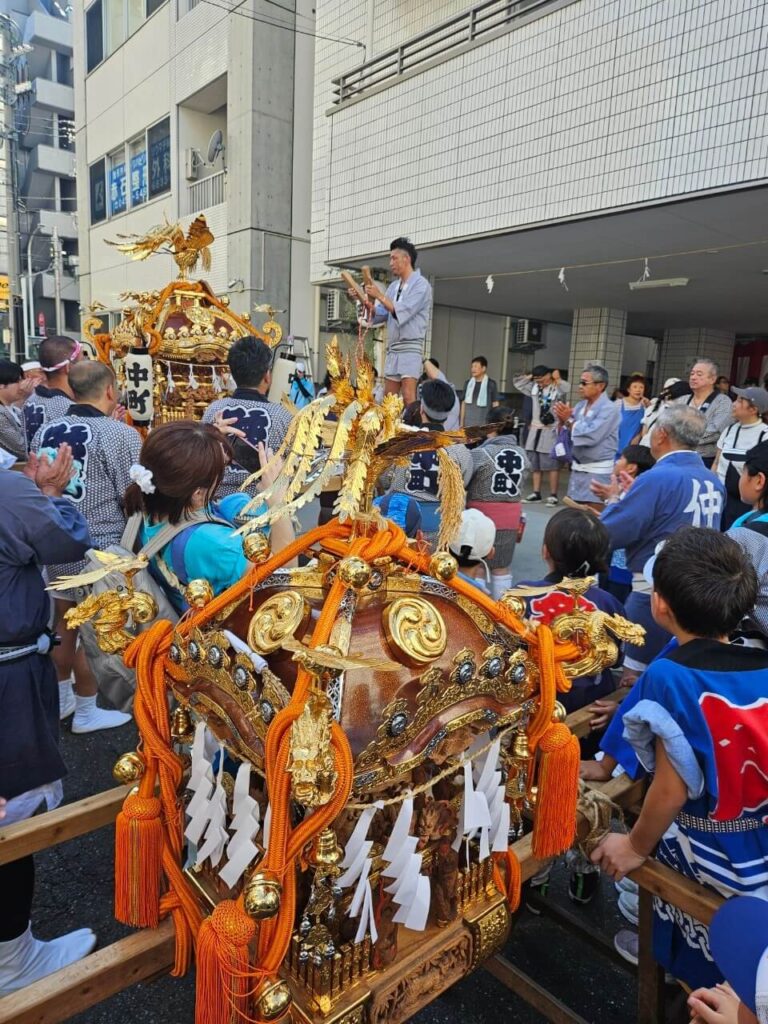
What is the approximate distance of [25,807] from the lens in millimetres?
1995

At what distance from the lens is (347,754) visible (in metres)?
0.94

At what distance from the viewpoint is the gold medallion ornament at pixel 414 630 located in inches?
43.8

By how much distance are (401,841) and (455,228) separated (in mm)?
8150

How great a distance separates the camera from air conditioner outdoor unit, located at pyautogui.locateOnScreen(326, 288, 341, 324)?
1277cm

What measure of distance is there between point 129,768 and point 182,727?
0.44 ft

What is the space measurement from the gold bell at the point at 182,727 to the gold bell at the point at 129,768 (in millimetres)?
91

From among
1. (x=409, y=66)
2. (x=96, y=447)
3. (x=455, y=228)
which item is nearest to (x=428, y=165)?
(x=455, y=228)

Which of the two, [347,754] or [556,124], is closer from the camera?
[347,754]

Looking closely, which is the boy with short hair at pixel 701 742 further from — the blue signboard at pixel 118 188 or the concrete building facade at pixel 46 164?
the concrete building facade at pixel 46 164

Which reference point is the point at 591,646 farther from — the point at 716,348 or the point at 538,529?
the point at 716,348

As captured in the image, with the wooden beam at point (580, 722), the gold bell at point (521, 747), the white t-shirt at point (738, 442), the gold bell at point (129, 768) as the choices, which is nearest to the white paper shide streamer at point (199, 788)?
the gold bell at point (129, 768)

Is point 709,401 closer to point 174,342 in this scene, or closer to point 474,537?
point 474,537

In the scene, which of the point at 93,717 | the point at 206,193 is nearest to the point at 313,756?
the point at 93,717

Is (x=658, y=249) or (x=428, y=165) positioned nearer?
(x=658, y=249)
